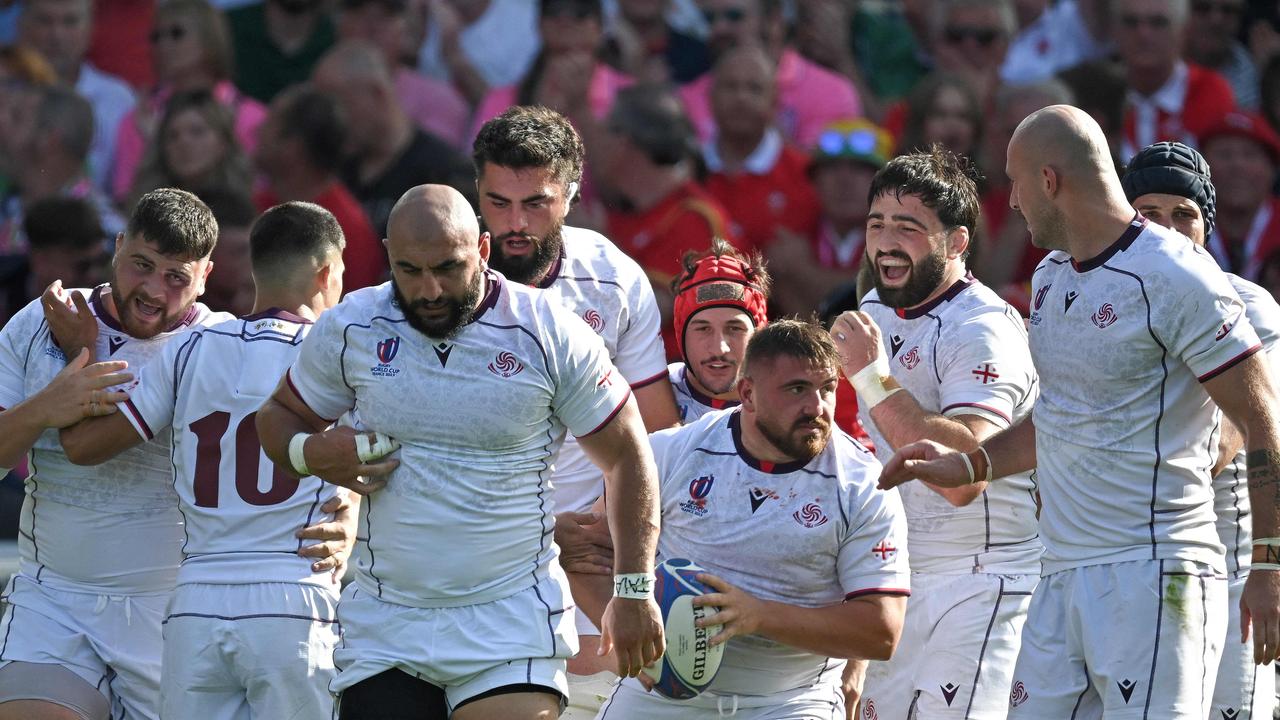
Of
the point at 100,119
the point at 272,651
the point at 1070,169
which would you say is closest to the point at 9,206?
the point at 100,119

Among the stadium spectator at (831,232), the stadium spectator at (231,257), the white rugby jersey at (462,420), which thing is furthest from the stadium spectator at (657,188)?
the white rugby jersey at (462,420)

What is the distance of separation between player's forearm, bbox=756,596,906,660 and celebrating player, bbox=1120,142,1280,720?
1.16 m

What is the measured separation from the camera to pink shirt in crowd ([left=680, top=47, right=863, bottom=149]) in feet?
39.1

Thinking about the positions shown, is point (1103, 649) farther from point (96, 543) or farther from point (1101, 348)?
point (96, 543)

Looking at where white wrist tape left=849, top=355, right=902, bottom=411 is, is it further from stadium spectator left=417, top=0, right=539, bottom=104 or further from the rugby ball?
stadium spectator left=417, top=0, right=539, bottom=104

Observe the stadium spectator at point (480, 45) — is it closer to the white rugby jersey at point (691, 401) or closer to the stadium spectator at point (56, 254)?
the stadium spectator at point (56, 254)

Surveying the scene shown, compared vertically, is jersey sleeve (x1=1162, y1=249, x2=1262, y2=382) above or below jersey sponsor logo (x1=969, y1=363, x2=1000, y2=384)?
above

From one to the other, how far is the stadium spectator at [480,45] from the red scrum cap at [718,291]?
5197mm

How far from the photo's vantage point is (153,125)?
1171 centimetres

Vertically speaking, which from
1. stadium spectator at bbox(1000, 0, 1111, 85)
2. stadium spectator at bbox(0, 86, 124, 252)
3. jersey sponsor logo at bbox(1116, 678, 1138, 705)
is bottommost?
jersey sponsor logo at bbox(1116, 678, 1138, 705)

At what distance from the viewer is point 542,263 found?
7.04m

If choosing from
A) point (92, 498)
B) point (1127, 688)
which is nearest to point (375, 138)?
point (92, 498)

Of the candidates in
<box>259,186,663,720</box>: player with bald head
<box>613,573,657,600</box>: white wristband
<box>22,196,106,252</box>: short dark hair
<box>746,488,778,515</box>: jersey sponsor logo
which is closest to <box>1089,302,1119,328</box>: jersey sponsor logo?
<box>746,488,778,515</box>: jersey sponsor logo

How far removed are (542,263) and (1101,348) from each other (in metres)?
2.39
